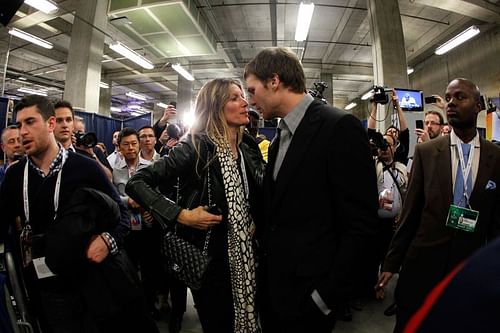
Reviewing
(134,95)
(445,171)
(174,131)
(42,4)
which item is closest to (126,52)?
(42,4)

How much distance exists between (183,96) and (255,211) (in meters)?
10.7

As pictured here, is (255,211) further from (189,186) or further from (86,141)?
(86,141)

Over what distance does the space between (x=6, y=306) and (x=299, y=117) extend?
1.40 m

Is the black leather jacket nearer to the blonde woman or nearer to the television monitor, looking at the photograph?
the blonde woman

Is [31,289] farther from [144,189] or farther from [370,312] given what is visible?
[370,312]

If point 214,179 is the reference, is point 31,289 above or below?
below

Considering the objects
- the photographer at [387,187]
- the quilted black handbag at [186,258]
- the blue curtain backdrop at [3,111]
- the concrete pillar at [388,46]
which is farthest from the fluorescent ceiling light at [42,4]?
the concrete pillar at [388,46]

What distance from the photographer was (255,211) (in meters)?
1.39

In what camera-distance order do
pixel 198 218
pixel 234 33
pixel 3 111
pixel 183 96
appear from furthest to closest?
pixel 183 96 < pixel 234 33 < pixel 3 111 < pixel 198 218

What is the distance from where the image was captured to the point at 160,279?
2.69 m

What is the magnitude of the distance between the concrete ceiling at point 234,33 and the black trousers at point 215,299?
20.0 feet

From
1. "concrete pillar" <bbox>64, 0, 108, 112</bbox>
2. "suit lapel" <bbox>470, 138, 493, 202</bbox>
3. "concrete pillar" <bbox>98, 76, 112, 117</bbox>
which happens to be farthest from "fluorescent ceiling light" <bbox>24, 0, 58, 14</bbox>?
"concrete pillar" <bbox>98, 76, 112, 117</bbox>

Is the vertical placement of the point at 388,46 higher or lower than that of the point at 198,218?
higher

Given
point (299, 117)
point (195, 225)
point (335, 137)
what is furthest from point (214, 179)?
point (335, 137)
